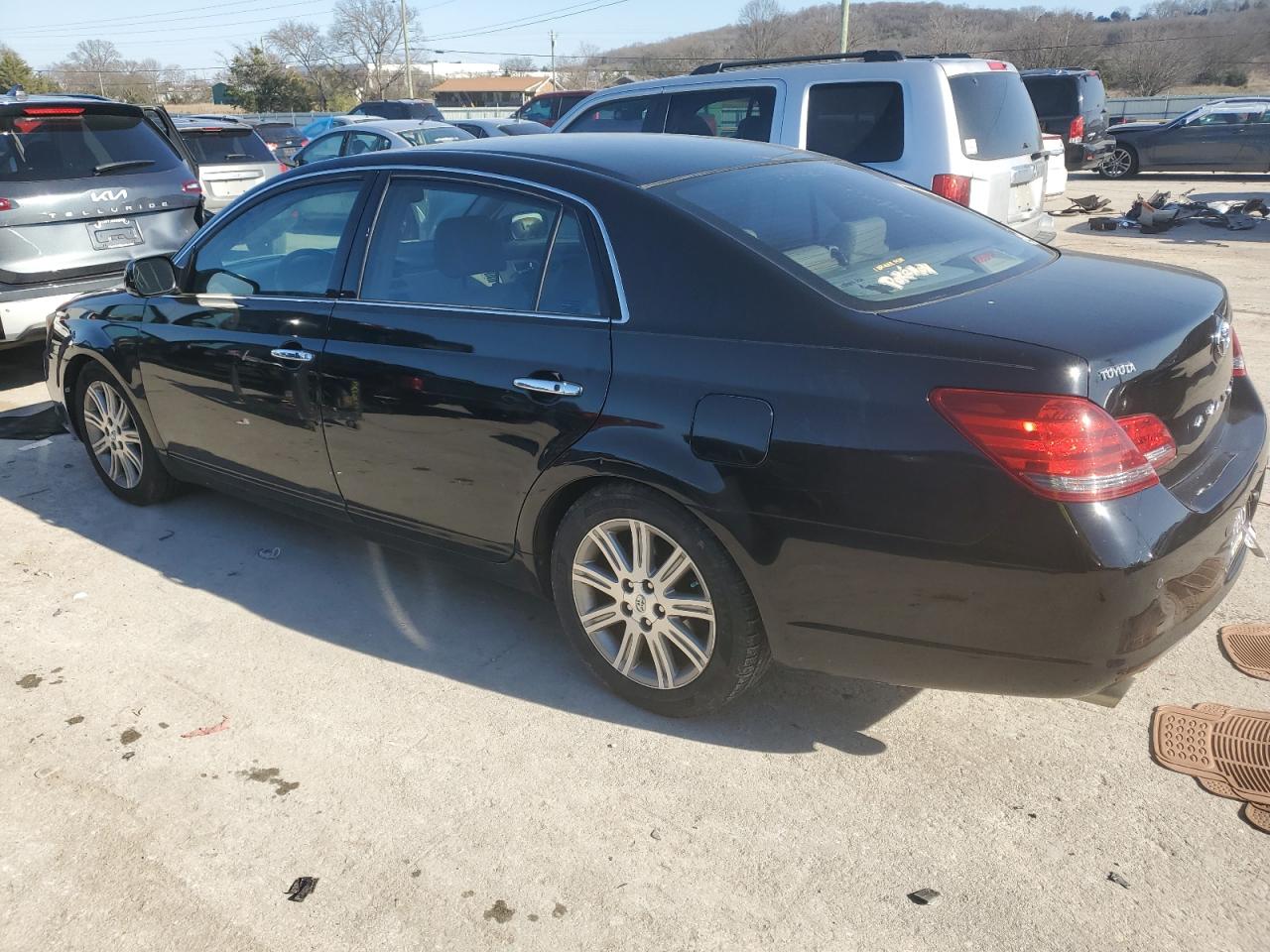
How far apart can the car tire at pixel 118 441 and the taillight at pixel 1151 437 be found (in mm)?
4175

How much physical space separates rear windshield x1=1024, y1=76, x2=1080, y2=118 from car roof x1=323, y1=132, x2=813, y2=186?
17.5 meters

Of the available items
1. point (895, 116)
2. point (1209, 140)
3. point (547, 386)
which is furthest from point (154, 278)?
point (1209, 140)

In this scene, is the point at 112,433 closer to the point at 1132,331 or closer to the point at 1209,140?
the point at 1132,331

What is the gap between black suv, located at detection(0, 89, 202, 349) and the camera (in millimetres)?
6742

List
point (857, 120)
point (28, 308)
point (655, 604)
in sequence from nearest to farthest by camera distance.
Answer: point (655, 604) < point (28, 308) < point (857, 120)

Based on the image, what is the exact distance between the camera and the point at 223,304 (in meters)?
4.25

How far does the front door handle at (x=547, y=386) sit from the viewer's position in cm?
310

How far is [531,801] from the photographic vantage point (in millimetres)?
2877

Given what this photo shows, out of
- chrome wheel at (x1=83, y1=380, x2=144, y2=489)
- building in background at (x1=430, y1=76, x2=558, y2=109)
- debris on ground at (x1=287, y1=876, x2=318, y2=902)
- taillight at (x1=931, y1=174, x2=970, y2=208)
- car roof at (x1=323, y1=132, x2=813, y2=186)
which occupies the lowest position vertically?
building in background at (x1=430, y1=76, x2=558, y2=109)

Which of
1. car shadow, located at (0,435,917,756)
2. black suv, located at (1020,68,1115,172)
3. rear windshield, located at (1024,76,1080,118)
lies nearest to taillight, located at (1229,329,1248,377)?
car shadow, located at (0,435,917,756)

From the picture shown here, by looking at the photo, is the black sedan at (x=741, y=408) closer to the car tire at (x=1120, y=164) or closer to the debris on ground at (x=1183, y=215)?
the debris on ground at (x=1183, y=215)

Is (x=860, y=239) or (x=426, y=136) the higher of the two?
(x=860, y=239)

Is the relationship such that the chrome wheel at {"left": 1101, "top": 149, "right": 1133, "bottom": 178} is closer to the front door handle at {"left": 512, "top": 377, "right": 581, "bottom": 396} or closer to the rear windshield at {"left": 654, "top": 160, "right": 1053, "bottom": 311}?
the rear windshield at {"left": 654, "top": 160, "right": 1053, "bottom": 311}

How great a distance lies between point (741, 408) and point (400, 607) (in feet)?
6.18
